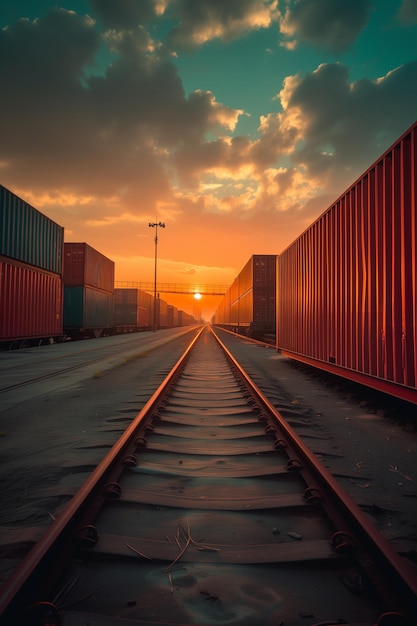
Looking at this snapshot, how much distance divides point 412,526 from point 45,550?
228cm

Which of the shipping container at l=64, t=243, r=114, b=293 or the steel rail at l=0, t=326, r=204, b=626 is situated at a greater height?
the shipping container at l=64, t=243, r=114, b=293

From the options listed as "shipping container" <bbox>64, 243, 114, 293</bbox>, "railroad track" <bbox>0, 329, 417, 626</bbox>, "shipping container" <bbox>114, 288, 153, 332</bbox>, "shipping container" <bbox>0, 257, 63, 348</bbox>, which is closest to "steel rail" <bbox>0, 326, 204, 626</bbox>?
"railroad track" <bbox>0, 329, 417, 626</bbox>

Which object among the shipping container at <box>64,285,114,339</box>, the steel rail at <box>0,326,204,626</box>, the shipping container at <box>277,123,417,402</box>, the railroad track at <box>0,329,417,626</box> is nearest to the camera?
the steel rail at <box>0,326,204,626</box>

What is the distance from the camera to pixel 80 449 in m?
3.95

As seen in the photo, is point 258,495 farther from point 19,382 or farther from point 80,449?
point 19,382

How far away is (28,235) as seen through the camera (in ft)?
55.8

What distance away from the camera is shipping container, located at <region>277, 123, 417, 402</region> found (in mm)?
4711

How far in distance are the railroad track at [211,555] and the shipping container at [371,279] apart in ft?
8.31

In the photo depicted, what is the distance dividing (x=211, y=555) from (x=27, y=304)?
1681 centimetres

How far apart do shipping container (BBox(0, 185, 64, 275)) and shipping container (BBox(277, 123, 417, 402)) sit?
12305 mm

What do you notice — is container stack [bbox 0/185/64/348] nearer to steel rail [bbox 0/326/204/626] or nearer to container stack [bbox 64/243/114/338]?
container stack [bbox 64/243/114/338]

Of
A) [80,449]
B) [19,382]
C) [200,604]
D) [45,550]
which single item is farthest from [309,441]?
[19,382]

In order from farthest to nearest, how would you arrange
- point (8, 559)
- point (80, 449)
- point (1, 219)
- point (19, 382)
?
point (1, 219) → point (19, 382) → point (80, 449) → point (8, 559)

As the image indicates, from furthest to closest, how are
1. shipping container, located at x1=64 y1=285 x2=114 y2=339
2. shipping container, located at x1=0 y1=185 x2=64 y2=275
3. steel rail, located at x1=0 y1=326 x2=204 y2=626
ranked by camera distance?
shipping container, located at x1=64 y1=285 x2=114 y2=339 → shipping container, located at x1=0 y1=185 x2=64 y2=275 → steel rail, located at x1=0 y1=326 x2=204 y2=626
